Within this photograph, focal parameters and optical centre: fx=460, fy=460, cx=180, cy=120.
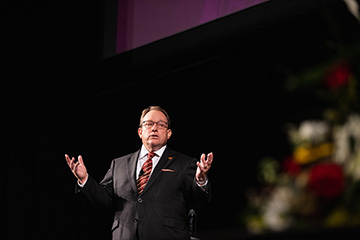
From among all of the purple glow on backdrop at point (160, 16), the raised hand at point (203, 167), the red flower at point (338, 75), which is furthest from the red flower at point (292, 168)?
the purple glow on backdrop at point (160, 16)

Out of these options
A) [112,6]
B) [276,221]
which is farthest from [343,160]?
[112,6]

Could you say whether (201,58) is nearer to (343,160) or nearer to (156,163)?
(156,163)

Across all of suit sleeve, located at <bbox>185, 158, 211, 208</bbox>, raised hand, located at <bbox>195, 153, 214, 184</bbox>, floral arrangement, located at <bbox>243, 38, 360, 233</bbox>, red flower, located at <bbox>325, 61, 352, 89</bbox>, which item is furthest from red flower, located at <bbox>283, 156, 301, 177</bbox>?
suit sleeve, located at <bbox>185, 158, 211, 208</bbox>

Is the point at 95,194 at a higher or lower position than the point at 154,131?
lower

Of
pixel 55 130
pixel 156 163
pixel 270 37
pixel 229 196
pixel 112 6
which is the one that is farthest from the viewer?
pixel 112 6

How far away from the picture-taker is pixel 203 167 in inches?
91.1

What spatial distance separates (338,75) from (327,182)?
9.0 inches

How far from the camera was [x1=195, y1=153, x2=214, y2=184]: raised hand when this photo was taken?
2.28 m

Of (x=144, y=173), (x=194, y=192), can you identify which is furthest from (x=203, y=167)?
(x=144, y=173)

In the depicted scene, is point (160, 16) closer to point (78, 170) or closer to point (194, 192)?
point (78, 170)

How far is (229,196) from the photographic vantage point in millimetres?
3283

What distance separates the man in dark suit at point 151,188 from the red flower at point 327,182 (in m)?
1.45

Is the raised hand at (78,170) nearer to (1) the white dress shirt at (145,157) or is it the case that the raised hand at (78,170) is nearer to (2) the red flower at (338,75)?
(1) the white dress shirt at (145,157)

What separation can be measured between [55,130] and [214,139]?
1343 millimetres
